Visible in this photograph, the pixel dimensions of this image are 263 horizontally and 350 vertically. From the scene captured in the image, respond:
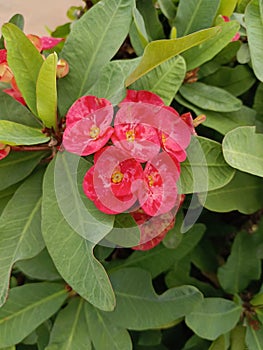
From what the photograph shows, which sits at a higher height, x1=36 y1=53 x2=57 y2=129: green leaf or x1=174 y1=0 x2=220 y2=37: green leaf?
x1=36 y1=53 x2=57 y2=129: green leaf

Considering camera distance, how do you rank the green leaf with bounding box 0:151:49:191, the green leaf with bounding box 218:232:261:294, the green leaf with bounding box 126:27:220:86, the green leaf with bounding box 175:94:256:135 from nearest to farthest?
the green leaf with bounding box 126:27:220:86 < the green leaf with bounding box 0:151:49:191 < the green leaf with bounding box 175:94:256:135 < the green leaf with bounding box 218:232:261:294

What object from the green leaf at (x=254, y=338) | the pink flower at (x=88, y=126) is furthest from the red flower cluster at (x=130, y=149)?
the green leaf at (x=254, y=338)

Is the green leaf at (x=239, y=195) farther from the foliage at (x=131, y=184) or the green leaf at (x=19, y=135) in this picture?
the green leaf at (x=19, y=135)

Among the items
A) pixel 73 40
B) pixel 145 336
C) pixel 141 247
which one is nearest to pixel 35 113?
pixel 73 40

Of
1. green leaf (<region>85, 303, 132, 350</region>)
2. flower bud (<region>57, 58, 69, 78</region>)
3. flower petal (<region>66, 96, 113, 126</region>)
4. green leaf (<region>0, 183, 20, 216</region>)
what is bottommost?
green leaf (<region>85, 303, 132, 350</region>)

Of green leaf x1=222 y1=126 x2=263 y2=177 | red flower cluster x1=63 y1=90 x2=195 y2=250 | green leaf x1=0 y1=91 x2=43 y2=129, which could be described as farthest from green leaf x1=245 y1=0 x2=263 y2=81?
green leaf x1=0 y1=91 x2=43 y2=129

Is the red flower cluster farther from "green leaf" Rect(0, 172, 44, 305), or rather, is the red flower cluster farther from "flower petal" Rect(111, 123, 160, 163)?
"green leaf" Rect(0, 172, 44, 305)

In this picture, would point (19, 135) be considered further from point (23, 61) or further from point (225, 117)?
point (225, 117)
